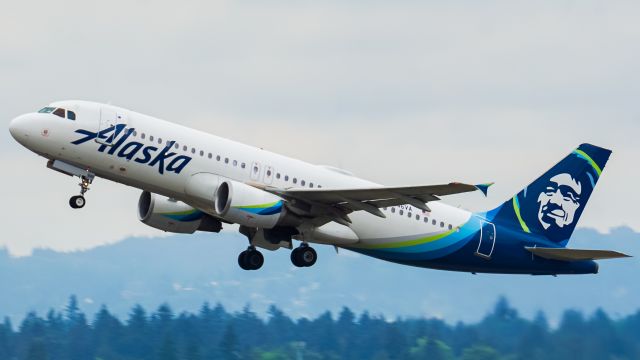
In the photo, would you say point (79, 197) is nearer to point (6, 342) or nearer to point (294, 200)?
point (294, 200)

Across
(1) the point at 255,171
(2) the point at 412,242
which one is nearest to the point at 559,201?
(2) the point at 412,242

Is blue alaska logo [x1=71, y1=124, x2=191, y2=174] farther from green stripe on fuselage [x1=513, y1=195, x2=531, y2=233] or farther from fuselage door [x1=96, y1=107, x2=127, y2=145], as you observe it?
green stripe on fuselage [x1=513, y1=195, x2=531, y2=233]

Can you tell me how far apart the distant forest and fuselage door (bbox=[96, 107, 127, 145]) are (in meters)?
44.8

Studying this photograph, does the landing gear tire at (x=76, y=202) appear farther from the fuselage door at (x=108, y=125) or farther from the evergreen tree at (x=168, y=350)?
the evergreen tree at (x=168, y=350)

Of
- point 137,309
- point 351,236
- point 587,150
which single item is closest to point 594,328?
point 587,150

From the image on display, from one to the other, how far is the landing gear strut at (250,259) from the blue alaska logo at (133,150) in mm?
6282

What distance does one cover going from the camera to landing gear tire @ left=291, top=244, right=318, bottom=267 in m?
52.8

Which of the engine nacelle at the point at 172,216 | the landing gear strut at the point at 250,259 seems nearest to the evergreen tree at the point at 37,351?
the engine nacelle at the point at 172,216

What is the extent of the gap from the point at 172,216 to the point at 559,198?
16601 mm

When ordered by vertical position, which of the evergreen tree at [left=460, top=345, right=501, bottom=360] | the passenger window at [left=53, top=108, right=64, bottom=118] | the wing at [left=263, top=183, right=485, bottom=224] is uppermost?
the passenger window at [left=53, top=108, right=64, bottom=118]

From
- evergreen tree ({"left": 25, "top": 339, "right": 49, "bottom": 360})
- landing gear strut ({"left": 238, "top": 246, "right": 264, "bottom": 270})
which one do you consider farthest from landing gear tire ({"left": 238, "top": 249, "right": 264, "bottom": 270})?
evergreen tree ({"left": 25, "top": 339, "right": 49, "bottom": 360})

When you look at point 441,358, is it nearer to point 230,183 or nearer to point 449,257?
point 449,257

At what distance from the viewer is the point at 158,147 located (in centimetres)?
4972

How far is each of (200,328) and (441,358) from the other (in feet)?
137
